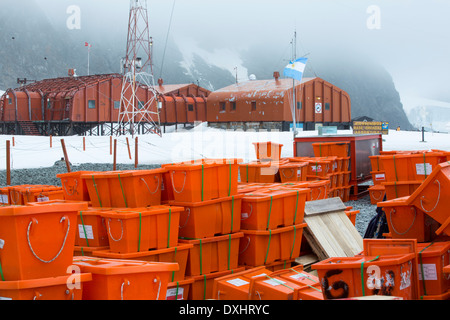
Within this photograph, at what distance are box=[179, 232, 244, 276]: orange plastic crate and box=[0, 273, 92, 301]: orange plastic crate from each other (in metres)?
2.76

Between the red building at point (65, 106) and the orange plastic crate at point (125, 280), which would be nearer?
the orange plastic crate at point (125, 280)

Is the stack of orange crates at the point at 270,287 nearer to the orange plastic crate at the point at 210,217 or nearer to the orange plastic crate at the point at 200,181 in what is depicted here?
the orange plastic crate at the point at 210,217

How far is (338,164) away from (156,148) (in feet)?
53.2

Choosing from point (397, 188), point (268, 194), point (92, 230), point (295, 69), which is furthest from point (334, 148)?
point (295, 69)

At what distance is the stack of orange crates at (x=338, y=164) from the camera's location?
48.7 feet

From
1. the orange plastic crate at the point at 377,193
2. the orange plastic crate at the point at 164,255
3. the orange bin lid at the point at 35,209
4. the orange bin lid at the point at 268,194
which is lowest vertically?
the orange plastic crate at the point at 377,193

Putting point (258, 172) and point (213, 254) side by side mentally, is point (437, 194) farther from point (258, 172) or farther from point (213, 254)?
point (258, 172)

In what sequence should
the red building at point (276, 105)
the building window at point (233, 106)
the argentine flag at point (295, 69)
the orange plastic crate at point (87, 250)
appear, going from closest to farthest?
the orange plastic crate at point (87, 250) < the argentine flag at point (295, 69) < the red building at point (276, 105) < the building window at point (233, 106)

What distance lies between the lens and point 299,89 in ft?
141

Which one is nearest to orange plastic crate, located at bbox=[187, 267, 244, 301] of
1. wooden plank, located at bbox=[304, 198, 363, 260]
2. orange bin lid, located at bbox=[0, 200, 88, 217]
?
wooden plank, located at bbox=[304, 198, 363, 260]

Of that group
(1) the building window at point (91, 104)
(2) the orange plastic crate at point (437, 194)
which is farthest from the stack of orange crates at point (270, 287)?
(1) the building window at point (91, 104)

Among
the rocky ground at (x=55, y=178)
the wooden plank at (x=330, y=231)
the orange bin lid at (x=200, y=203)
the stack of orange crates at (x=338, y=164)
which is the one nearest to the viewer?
the orange bin lid at (x=200, y=203)

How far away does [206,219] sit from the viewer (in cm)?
691

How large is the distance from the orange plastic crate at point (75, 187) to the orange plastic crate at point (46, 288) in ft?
12.1
